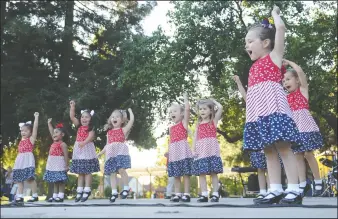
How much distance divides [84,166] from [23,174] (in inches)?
63.8

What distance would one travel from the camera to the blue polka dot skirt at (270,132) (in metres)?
4.32

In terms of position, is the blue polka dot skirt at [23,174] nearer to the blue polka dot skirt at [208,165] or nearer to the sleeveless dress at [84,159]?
the sleeveless dress at [84,159]

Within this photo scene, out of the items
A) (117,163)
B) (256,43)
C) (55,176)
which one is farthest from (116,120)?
(256,43)

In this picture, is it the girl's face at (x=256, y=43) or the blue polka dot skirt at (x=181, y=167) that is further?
the blue polka dot skirt at (x=181, y=167)

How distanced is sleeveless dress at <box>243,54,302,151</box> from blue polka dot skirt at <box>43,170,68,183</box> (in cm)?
582

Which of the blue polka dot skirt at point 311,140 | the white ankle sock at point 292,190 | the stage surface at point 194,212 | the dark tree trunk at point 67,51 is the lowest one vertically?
the stage surface at point 194,212

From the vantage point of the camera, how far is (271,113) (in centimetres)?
445

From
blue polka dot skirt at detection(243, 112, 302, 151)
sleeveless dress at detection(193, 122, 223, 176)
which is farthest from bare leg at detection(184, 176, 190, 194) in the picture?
blue polka dot skirt at detection(243, 112, 302, 151)

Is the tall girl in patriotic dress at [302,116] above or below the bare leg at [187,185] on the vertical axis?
above

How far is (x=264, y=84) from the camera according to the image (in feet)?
15.1

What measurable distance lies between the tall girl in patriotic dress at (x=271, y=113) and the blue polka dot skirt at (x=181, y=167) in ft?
10.7

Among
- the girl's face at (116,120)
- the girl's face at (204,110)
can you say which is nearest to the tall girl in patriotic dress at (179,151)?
the girl's face at (204,110)

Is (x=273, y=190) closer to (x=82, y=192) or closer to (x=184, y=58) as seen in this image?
(x=82, y=192)

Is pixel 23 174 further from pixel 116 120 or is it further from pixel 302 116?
pixel 302 116
